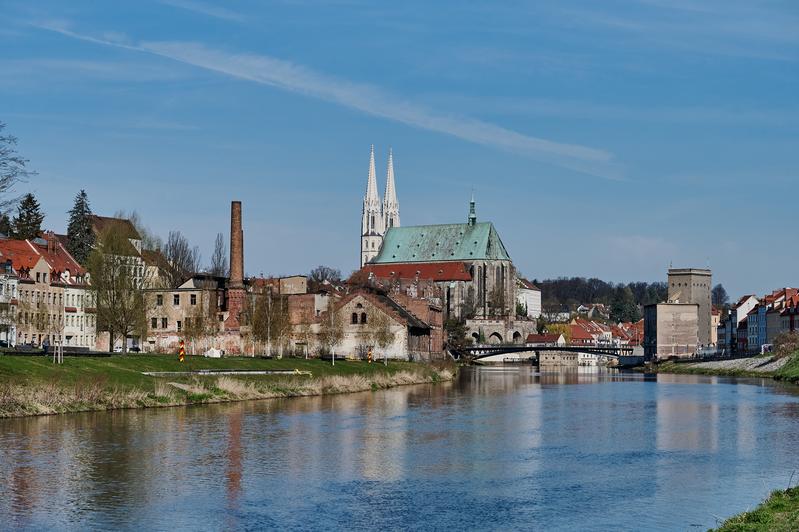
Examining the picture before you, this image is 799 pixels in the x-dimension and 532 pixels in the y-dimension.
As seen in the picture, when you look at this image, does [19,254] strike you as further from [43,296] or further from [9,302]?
[9,302]

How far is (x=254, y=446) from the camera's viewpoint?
39.4 meters

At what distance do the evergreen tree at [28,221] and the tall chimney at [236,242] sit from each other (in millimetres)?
34045

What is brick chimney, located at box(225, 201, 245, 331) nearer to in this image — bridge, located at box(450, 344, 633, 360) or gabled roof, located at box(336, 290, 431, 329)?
gabled roof, located at box(336, 290, 431, 329)

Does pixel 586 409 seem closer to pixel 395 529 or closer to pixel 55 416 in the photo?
pixel 55 416

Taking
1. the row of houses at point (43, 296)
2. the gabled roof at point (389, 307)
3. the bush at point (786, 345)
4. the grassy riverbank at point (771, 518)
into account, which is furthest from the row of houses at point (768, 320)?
the grassy riverbank at point (771, 518)

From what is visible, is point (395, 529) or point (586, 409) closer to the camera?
point (395, 529)

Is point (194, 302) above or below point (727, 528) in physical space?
above

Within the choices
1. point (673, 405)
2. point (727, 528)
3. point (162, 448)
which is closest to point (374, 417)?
point (162, 448)

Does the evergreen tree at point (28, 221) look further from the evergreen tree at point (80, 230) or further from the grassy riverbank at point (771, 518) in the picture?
the grassy riverbank at point (771, 518)

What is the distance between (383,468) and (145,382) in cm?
2290

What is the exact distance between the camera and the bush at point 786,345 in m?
124

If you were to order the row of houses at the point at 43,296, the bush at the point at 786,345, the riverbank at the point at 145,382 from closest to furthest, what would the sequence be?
the riverbank at the point at 145,382
the row of houses at the point at 43,296
the bush at the point at 786,345

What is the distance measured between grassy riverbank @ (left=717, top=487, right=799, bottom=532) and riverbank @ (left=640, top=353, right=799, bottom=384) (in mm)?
74735

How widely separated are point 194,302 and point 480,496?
2791 inches
